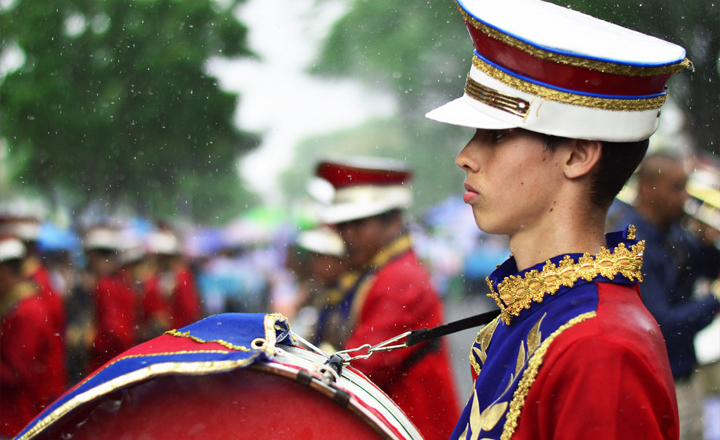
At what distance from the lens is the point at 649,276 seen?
2.95 metres

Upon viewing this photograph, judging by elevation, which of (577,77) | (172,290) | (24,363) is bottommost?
(577,77)

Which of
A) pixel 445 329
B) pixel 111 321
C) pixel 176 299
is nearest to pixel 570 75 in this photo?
pixel 445 329

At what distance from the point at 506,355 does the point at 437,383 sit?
5.22 feet

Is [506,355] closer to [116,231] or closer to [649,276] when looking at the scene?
[649,276]

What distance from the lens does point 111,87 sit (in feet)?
27.4

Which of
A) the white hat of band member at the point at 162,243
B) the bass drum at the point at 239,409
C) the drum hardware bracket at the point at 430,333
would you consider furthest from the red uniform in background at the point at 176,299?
the bass drum at the point at 239,409

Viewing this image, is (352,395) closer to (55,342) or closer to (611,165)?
(611,165)

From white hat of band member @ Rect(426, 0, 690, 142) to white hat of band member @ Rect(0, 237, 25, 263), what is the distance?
15.8 feet

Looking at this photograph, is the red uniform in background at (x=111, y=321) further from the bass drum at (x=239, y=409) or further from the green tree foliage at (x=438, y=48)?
the bass drum at (x=239, y=409)

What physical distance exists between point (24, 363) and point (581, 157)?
158 inches

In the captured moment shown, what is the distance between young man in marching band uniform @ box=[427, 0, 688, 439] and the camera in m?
0.98

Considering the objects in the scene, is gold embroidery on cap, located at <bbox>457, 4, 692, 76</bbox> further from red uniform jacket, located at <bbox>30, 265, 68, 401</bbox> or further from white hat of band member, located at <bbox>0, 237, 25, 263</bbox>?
white hat of band member, located at <bbox>0, 237, 25, 263</bbox>

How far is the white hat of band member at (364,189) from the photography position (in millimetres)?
3381

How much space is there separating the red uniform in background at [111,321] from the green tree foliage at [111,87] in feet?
9.48
